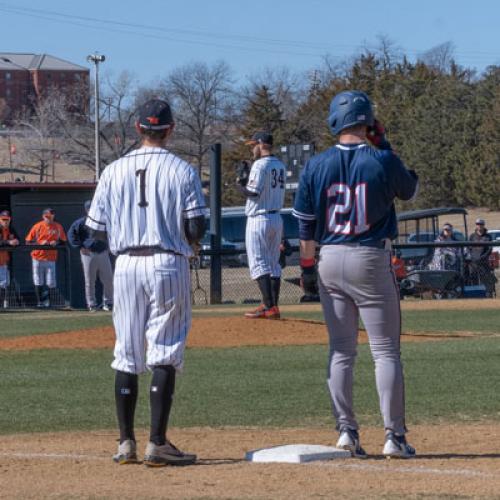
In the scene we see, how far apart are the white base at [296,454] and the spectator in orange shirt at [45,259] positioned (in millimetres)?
16579

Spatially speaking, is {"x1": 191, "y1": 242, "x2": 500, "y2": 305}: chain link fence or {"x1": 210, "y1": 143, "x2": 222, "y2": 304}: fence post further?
{"x1": 191, "y1": 242, "x2": 500, "y2": 305}: chain link fence

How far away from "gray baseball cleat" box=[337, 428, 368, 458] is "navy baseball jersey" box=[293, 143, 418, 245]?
3.55 feet

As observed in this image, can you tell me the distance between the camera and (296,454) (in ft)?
20.2

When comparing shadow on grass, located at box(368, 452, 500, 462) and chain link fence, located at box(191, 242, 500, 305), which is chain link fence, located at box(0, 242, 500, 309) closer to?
chain link fence, located at box(191, 242, 500, 305)

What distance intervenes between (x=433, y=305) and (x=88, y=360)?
29.0ft

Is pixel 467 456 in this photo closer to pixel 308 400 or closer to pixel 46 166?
pixel 308 400

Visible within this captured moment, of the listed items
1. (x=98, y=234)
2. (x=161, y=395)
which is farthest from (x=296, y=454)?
(x=98, y=234)

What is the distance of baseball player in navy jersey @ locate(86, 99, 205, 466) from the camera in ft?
20.2

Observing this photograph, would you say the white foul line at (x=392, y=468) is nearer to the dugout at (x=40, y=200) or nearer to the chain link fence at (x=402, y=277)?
the chain link fence at (x=402, y=277)

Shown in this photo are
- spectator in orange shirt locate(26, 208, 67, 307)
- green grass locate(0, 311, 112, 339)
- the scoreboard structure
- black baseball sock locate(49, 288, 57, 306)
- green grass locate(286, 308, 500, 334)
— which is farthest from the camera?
the scoreboard structure

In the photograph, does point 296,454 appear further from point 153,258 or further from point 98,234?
point 98,234

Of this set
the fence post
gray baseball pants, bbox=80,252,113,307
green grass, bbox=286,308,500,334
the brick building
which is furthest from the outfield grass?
the brick building

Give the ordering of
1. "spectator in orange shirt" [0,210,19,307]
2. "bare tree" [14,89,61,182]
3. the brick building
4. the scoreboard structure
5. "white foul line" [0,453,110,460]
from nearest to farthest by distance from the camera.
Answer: "white foul line" [0,453,110,460] < "spectator in orange shirt" [0,210,19,307] < the scoreboard structure < "bare tree" [14,89,61,182] < the brick building

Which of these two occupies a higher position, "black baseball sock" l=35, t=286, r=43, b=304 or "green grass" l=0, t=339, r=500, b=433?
"black baseball sock" l=35, t=286, r=43, b=304
